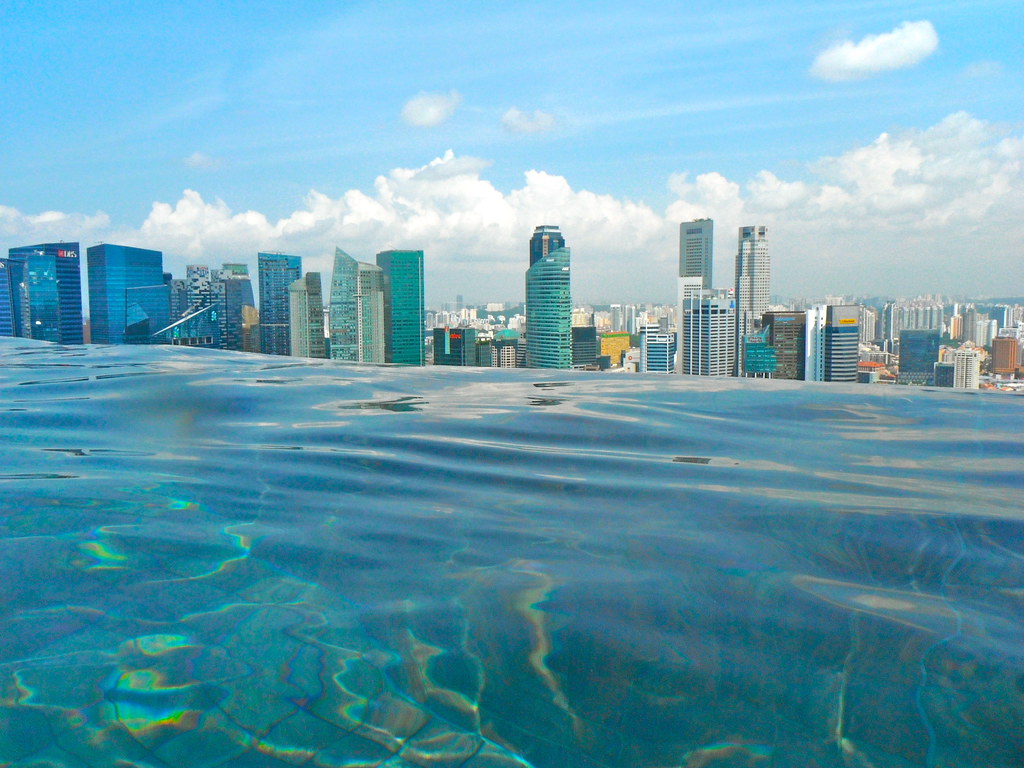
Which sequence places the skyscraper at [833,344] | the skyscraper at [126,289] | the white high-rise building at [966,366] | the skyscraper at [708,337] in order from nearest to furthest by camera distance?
the white high-rise building at [966,366], the skyscraper at [833,344], the skyscraper at [708,337], the skyscraper at [126,289]

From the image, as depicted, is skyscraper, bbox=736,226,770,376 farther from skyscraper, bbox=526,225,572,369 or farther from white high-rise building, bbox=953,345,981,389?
white high-rise building, bbox=953,345,981,389

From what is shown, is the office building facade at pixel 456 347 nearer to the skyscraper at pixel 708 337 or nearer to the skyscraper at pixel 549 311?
the skyscraper at pixel 549 311

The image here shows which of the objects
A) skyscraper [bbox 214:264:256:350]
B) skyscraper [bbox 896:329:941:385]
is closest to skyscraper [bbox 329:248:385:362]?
skyscraper [bbox 214:264:256:350]

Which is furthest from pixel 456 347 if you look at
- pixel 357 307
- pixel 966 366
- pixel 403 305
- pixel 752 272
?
pixel 752 272

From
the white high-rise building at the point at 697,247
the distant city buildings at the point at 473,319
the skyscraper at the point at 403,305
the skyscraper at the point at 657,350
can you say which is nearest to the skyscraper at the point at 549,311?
the distant city buildings at the point at 473,319

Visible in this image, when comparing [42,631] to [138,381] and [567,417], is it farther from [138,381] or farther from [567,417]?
[138,381]

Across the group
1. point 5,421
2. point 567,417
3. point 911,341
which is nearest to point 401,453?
point 567,417
